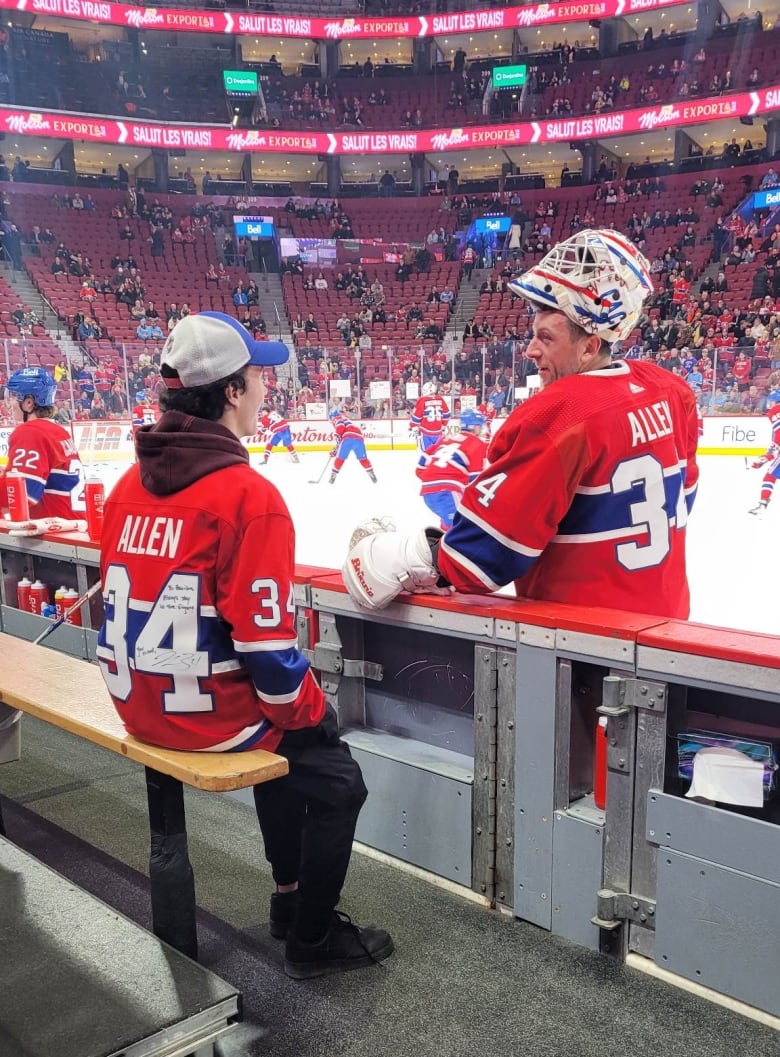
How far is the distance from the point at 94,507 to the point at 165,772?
2.39 metres

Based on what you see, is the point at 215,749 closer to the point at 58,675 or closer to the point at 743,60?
the point at 58,675

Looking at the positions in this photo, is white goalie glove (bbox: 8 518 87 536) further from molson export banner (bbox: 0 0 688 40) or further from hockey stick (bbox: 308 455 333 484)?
molson export banner (bbox: 0 0 688 40)

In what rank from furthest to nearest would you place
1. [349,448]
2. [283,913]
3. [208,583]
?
[349,448] → [283,913] → [208,583]

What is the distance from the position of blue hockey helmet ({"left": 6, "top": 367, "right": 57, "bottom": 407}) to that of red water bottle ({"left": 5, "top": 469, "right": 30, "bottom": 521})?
0.39 metres

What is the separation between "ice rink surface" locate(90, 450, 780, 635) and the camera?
537cm

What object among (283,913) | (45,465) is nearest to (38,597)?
(45,465)

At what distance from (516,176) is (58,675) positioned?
27.6 m

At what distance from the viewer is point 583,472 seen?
1.96m

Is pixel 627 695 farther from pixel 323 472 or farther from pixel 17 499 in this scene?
pixel 323 472

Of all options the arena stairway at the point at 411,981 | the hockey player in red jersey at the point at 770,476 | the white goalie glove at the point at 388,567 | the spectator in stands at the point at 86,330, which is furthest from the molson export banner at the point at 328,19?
the arena stairway at the point at 411,981

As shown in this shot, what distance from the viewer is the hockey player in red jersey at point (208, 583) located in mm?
1664

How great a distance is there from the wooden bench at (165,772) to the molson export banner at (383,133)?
998 inches

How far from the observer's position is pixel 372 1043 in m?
1.76

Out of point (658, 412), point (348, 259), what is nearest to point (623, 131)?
point (348, 259)
